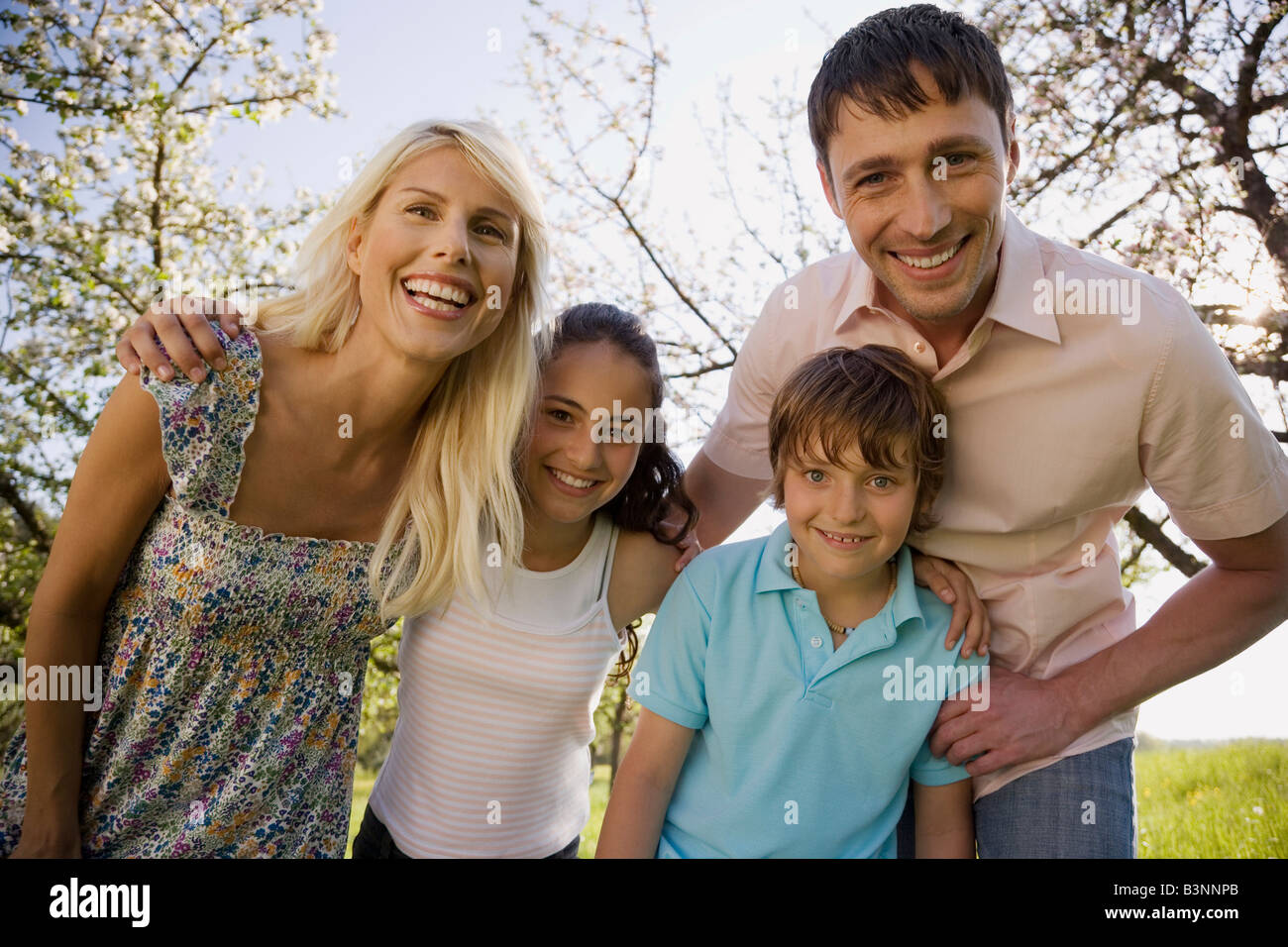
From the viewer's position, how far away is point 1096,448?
96.7 inches

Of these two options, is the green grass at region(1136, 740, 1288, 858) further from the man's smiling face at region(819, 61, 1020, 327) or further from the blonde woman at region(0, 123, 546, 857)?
the blonde woman at region(0, 123, 546, 857)

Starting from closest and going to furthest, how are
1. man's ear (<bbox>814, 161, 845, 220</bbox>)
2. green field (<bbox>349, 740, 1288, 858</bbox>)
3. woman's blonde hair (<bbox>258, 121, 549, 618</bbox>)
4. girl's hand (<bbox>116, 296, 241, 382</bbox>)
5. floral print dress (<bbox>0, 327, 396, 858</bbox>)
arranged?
girl's hand (<bbox>116, 296, 241, 382</bbox>) → floral print dress (<bbox>0, 327, 396, 858</bbox>) → woman's blonde hair (<bbox>258, 121, 549, 618</bbox>) → man's ear (<bbox>814, 161, 845, 220</bbox>) → green field (<bbox>349, 740, 1288, 858</bbox>)

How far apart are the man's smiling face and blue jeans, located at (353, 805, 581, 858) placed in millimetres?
1788

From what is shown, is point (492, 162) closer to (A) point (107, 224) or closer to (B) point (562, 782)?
(B) point (562, 782)

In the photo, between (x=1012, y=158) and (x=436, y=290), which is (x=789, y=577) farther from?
(x=1012, y=158)

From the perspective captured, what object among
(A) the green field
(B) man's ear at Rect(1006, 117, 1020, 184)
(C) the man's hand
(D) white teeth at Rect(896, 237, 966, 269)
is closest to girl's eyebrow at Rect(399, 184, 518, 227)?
(D) white teeth at Rect(896, 237, 966, 269)

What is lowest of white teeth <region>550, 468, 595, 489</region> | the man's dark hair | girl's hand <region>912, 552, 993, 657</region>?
girl's hand <region>912, 552, 993, 657</region>

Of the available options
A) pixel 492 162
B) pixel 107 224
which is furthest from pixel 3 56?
pixel 492 162

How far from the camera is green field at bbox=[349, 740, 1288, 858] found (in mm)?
4848

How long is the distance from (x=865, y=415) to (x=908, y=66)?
2.95ft

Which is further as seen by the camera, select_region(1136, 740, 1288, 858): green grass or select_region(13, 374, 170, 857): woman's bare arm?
select_region(1136, 740, 1288, 858): green grass

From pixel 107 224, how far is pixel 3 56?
4.04 ft

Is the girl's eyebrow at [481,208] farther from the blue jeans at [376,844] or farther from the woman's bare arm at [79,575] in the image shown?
the blue jeans at [376,844]

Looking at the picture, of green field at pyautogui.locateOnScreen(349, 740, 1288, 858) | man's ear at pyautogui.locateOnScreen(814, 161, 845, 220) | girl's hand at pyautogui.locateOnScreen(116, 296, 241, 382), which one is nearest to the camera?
girl's hand at pyautogui.locateOnScreen(116, 296, 241, 382)
